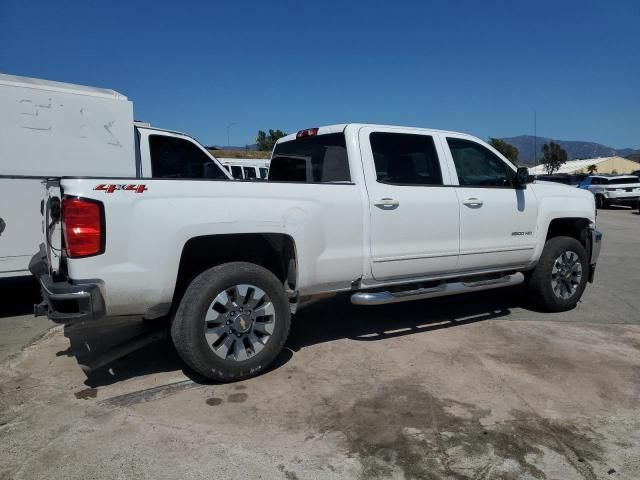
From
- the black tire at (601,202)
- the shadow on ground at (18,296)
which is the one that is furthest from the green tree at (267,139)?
the shadow on ground at (18,296)

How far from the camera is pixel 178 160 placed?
25.0ft

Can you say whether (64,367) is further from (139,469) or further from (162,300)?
(139,469)

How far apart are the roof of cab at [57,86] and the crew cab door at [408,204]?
347 centimetres

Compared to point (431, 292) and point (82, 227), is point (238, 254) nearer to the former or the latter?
point (82, 227)

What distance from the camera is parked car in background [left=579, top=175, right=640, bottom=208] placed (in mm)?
25473

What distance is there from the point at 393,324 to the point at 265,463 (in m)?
2.87

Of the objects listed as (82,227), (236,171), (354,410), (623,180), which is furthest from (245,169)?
(623,180)

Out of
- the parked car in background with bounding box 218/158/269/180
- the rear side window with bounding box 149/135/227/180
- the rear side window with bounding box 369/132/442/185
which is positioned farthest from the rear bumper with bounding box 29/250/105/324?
the parked car in background with bounding box 218/158/269/180

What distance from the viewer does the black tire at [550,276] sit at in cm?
582

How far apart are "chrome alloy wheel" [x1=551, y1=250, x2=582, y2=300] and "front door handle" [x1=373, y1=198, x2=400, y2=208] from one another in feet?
7.84

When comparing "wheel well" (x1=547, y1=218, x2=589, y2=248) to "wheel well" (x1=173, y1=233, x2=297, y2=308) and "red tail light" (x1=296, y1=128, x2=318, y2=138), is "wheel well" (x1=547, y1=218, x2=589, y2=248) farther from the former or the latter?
"wheel well" (x1=173, y1=233, x2=297, y2=308)

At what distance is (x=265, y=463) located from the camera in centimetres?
294

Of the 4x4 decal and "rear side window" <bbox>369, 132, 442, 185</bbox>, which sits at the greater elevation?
"rear side window" <bbox>369, 132, 442, 185</bbox>

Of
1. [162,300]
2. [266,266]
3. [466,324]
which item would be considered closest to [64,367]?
[162,300]
